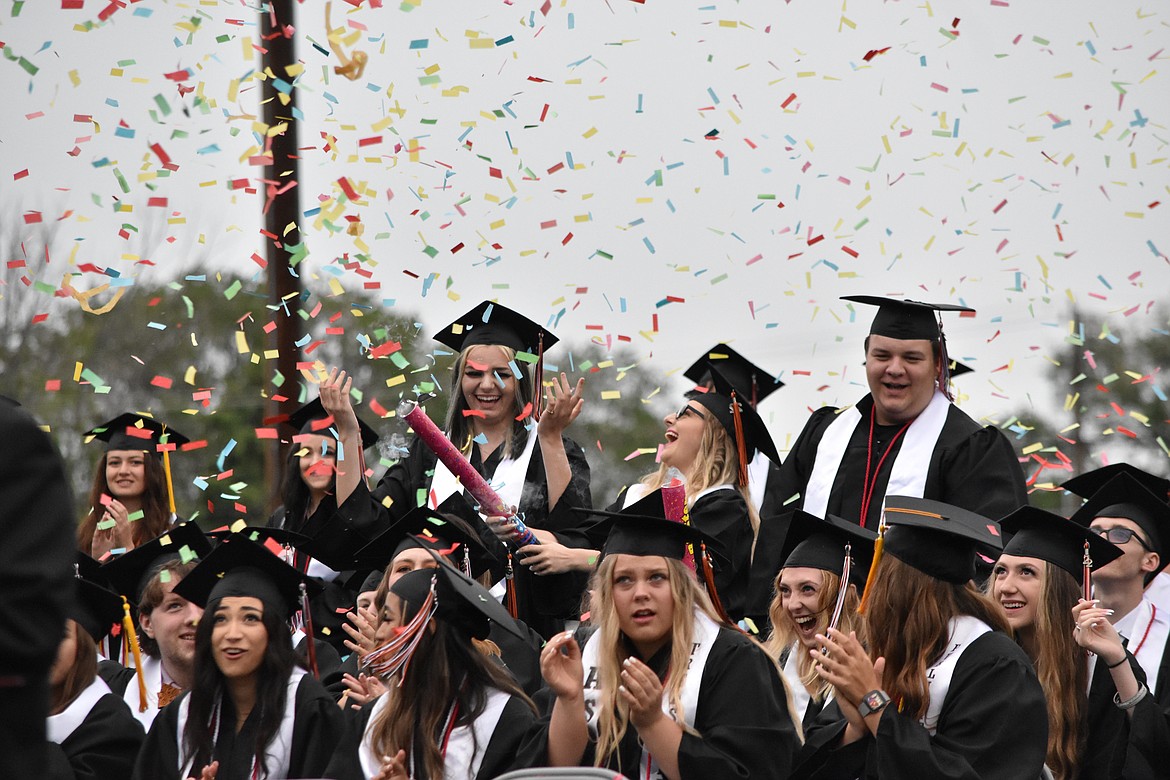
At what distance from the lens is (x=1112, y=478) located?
242 inches

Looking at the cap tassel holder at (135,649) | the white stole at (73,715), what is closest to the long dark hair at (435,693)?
the white stole at (73,715)

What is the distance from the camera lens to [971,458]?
6.10 meters

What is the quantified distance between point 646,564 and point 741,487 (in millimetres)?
1725

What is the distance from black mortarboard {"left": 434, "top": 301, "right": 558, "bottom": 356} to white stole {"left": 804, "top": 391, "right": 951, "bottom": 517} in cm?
147

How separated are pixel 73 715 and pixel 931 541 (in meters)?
3.26

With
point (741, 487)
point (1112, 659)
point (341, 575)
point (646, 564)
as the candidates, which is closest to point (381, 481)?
point (341, 575)

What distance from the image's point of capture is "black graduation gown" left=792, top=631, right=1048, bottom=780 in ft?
13.8

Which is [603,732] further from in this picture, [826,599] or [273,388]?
[273,388]

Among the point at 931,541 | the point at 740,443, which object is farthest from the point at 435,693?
the point at 740,443

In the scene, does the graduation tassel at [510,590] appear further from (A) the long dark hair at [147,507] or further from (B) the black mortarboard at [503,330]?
(A) the long dark hair at [147,507]

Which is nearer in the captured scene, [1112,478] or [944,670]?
[944,670]

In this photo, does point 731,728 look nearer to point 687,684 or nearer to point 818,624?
point 687,684

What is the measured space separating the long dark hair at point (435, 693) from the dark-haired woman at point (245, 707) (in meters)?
0.31

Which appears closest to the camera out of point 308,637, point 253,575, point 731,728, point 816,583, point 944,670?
point 944,670
